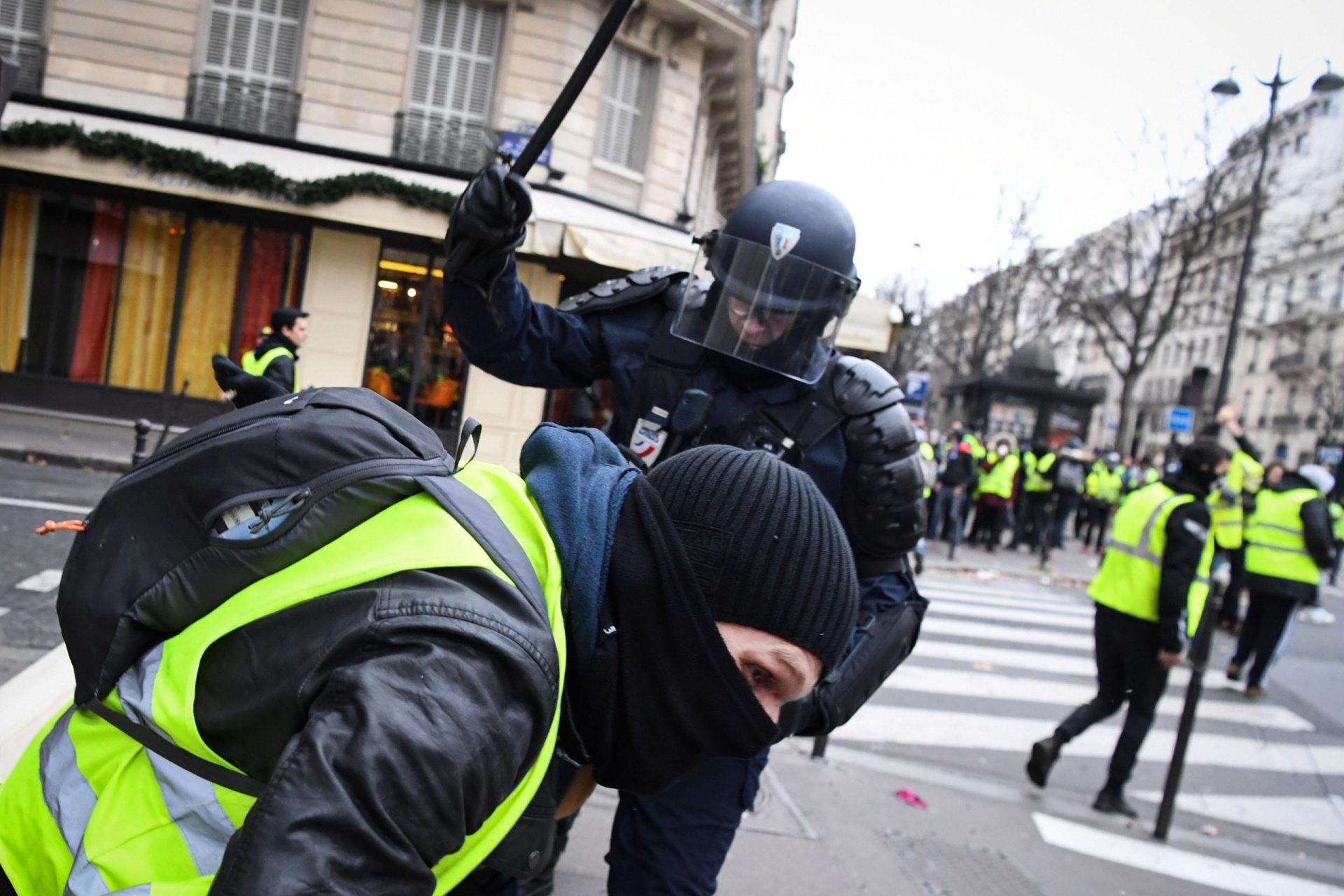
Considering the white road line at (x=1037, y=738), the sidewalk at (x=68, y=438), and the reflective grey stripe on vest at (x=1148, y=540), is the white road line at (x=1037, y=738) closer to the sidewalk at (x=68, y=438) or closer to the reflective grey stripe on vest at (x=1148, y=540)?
the reflective grey stripe on vest at (x=1148, y=540)

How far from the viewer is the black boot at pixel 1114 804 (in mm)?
5289

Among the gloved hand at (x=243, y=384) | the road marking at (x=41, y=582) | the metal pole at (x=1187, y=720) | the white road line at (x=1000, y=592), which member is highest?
the gloved hand at (x=243, y=384)

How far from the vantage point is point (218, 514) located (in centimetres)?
114

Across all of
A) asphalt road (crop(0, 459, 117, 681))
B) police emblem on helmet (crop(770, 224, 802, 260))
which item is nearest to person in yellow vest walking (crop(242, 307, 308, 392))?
asphalt road (crop(0, 459, 117, 681))

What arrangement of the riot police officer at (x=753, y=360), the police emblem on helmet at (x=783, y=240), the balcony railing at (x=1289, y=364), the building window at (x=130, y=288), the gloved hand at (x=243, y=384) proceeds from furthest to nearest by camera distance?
the balcony railing at (x=1289, y=364), the building window at (x=130, y=288), the police emblem on helmet at (x=783, y=240), the riot police officer at (x=753, y=360), the gloved hand at (x=243, y=384)

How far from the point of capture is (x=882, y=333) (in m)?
10.8

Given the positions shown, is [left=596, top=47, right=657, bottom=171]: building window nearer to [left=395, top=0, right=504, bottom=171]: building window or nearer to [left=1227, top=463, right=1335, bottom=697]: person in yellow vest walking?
[left=395, top=0, right=504, bottom=171]: building window

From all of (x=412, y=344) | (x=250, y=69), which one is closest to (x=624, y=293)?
(x=412, y=344)

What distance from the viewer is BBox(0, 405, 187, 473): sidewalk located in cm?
1070

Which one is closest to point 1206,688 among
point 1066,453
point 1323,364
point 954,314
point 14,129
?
point 1066,453

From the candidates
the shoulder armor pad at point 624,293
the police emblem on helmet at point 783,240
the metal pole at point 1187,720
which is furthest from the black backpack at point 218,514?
the metal pole at point 1187,720

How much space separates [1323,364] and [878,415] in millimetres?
44657

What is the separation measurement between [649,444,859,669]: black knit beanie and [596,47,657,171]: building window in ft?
50.9

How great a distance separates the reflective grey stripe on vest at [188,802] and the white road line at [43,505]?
7523 mm
